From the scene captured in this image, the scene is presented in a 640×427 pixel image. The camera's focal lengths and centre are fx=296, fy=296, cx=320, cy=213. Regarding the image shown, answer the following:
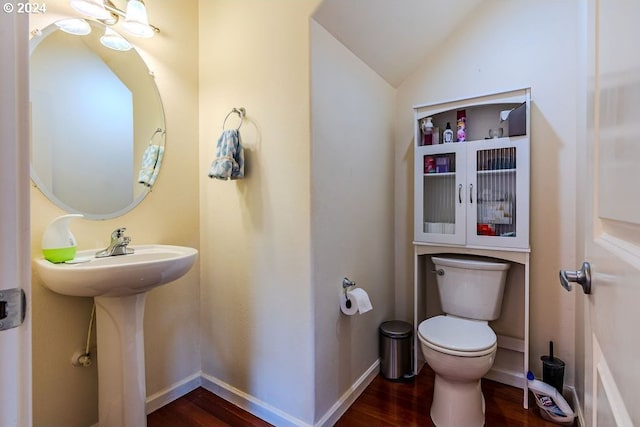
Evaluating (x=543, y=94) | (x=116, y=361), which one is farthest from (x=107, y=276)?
(x=543, y=94)

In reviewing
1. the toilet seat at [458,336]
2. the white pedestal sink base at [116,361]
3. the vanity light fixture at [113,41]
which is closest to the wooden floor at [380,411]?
the white pedestal sink base at [116,361]

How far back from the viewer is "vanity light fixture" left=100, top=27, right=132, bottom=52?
4.75 ft

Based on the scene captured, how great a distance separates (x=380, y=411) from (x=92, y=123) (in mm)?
2101

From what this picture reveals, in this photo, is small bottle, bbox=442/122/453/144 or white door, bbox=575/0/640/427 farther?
small bottle, bbox=442/122/453/144

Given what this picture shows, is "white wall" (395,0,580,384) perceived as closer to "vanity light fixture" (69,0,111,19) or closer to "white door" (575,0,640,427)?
"white door" (575,0,640,427)

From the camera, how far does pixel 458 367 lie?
140cm

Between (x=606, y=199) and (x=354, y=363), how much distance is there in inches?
60.5

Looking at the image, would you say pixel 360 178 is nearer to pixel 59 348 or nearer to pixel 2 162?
pixel 2 162

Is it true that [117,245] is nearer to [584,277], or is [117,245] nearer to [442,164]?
[584,277]

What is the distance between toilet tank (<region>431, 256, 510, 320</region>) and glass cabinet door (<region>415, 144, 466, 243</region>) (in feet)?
0.55

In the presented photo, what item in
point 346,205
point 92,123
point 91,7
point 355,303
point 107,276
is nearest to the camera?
point 107,276

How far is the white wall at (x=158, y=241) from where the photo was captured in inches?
49.8

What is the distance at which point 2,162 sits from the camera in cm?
47

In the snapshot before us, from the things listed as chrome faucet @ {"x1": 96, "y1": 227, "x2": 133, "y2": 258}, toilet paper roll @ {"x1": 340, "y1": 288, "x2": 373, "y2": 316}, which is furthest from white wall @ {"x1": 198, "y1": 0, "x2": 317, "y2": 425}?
chrome faucet @ {"x1": 96, "y1": 227, "x2": 133, "y2": 258}
